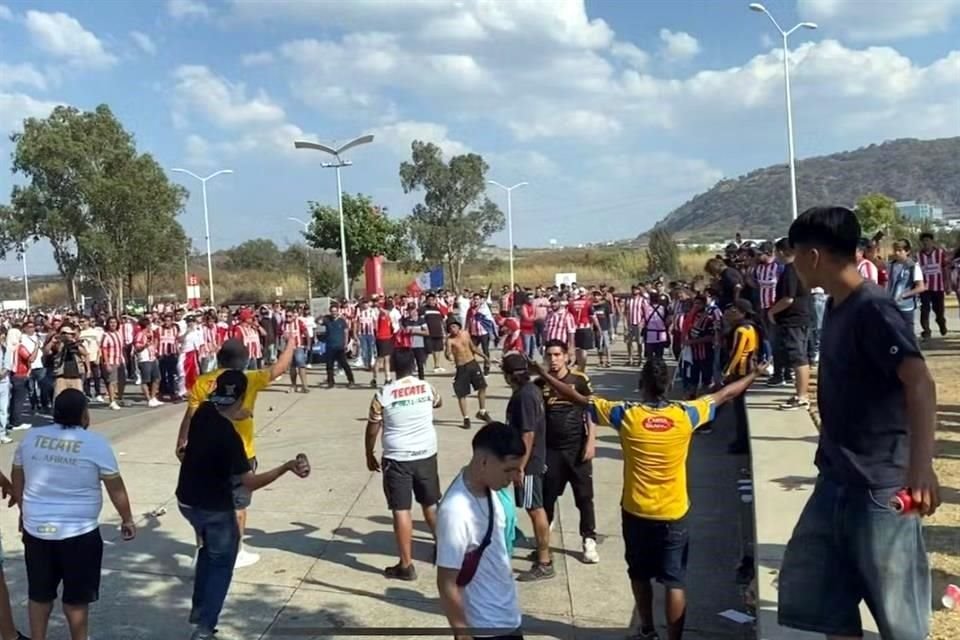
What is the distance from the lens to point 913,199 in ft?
584

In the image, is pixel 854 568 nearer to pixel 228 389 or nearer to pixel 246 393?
pixel 228 389

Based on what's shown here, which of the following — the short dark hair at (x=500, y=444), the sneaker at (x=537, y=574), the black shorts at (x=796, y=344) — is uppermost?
the short dark hair at (x=500, y=444)

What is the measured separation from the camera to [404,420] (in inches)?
261

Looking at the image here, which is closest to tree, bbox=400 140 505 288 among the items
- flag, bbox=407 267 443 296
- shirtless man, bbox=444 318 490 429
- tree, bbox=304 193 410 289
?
tree, bbox=304 193 410 289

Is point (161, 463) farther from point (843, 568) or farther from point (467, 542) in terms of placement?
point (843, 568)

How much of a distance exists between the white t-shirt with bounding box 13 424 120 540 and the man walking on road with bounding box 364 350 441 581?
211 cm

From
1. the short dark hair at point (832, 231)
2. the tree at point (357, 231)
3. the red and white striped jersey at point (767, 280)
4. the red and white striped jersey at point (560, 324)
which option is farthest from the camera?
the tree at point (357, 231)

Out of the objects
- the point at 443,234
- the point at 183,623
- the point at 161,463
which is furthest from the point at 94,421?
the point at 443,234

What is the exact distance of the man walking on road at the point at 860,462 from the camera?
2805 millimetres

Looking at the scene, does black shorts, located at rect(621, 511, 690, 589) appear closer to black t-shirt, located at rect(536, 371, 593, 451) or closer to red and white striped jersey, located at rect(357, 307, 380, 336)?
black t-shirt, located at rect(536, 371, 593, 451)

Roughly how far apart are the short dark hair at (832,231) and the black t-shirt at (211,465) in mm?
3416

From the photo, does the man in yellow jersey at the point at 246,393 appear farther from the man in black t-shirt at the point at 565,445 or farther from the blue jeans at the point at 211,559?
the man in black t-shirt at the point at 565,445

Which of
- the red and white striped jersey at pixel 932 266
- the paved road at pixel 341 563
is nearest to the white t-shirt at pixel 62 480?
the paved road at pixel 341 563

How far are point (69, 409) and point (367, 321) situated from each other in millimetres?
16331
